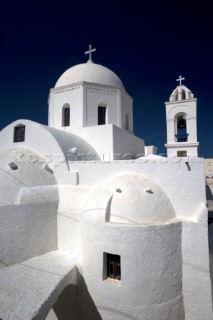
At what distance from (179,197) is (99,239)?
3.08m

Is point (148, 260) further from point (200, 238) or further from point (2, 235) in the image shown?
point (2, 235)

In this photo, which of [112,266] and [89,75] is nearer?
[112,266]

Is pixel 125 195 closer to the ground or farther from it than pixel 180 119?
closer to the ground

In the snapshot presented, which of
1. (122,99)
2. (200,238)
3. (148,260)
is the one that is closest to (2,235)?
(148,260)

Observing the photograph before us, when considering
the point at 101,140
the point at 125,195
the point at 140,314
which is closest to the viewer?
the point at 140,314

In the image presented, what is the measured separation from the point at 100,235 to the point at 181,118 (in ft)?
27.6

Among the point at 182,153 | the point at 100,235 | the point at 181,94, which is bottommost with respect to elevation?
the point at 100,235

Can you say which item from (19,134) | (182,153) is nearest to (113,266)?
(19,134)

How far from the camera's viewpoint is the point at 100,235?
6.68 metres

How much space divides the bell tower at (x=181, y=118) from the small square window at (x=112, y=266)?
21.4 feet

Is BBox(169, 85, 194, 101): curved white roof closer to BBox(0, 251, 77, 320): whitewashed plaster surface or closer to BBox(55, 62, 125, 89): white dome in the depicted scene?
BBox(55, 62, 125, 89): white dome

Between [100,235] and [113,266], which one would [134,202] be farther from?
[113,266]

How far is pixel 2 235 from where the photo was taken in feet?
21.8

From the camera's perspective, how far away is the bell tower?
10.9m
